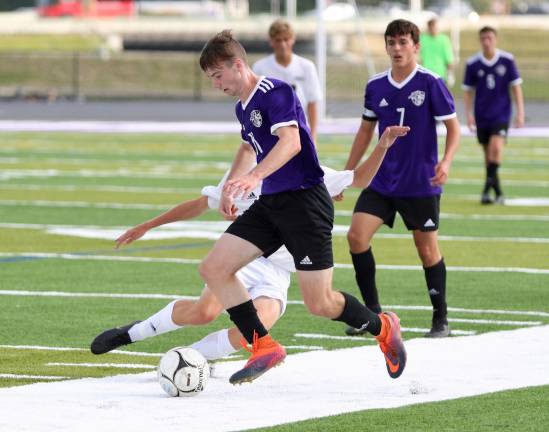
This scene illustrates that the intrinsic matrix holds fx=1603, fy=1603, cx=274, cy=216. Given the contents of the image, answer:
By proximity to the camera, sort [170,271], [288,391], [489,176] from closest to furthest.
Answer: [288,391] < [170,271] < [489,176]

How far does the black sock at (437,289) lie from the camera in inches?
412

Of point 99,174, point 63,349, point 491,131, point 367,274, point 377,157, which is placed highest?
point 377,157

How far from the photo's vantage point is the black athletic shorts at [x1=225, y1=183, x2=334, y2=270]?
828 cm

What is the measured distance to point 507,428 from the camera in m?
7.41

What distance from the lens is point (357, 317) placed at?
8.55 metres

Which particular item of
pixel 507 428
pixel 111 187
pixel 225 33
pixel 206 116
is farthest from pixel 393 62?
pixel 206 116

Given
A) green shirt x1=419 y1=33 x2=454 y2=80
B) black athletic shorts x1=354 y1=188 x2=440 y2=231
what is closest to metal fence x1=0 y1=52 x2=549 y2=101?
green shirt x1=419 y1=33 x2=454 y2=80

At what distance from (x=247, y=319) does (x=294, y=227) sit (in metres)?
0.53

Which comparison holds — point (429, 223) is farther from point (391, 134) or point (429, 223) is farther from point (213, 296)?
point (213, 296)

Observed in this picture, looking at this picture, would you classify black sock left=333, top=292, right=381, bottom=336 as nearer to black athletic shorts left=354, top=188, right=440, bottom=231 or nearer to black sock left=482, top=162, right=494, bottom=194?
black athletic shorts left=354, top=188, right=440, bottom=231

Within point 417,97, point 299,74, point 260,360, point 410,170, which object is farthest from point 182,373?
point 299,74

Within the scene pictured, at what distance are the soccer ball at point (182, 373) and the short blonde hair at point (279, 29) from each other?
785 centimetres

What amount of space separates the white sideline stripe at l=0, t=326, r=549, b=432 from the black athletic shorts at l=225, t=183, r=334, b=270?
2.38 ft

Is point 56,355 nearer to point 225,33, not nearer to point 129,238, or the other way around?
point 129,238
